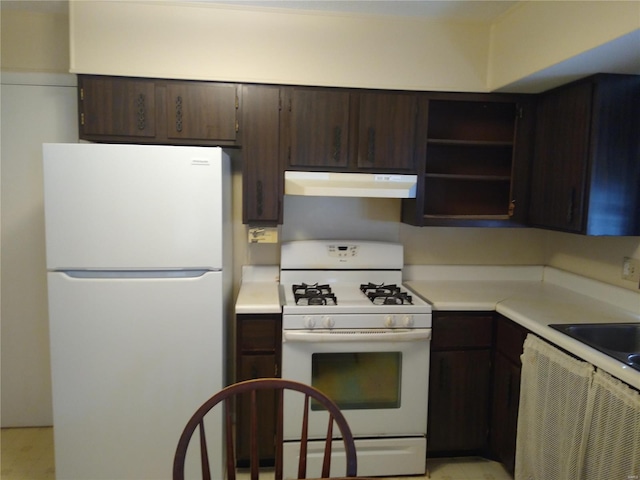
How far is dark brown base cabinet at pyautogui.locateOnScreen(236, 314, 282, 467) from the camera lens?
204cm

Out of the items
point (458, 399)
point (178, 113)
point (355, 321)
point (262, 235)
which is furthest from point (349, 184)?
point (458, 399)

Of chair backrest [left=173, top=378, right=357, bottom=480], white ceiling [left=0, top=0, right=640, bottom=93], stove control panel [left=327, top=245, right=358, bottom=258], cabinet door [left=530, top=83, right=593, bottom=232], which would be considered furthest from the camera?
stove control panel [left=327, top=245, right=358, bottom=258]

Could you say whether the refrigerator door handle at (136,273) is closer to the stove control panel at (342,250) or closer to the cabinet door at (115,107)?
the cabinet door at (115,107)

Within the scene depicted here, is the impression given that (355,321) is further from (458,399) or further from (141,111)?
(141,111)

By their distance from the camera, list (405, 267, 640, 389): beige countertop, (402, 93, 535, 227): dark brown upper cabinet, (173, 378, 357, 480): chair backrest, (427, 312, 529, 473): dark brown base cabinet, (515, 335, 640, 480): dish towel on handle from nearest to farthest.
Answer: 1. (173, 378, 357, 480): chair backrest
2. (515, 335, 640, 480): dish towel on handle
3. (405, 267, 640, 389): beige countertop
4. (427, 312, 529, 473): dark brown base cabinet
5. (402, 93, 535, 227): dark brown upper cabinet

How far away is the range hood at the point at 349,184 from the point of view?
2.15 m

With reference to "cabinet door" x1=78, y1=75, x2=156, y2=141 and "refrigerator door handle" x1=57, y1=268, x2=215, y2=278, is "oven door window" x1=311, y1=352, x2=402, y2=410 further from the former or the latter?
"cabinet door" x1=78, y1=75, x2=156, y2=141

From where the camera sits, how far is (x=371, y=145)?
2.25 metres

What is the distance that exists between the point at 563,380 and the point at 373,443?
39.4 inches

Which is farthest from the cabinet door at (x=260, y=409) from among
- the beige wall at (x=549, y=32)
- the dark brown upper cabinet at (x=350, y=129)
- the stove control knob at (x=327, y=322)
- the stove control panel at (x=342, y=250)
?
the beige wall at (x=549, y=32)

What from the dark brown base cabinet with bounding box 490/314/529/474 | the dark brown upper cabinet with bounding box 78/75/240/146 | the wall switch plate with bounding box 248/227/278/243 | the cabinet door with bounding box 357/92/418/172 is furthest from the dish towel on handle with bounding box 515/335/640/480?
the dark brown upper cabinet with bounding box 78/75/240/146

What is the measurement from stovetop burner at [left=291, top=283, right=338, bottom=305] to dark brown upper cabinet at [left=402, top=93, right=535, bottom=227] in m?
0.67

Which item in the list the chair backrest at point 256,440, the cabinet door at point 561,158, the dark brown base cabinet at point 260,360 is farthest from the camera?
the dark brown base cabinet at point 260,360

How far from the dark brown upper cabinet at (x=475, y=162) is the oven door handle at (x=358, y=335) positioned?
0.65m
